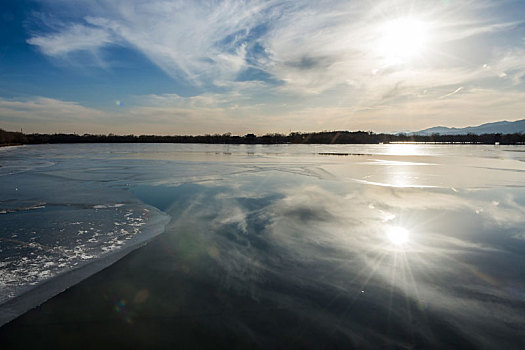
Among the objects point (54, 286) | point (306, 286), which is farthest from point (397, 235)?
point (54, 286)

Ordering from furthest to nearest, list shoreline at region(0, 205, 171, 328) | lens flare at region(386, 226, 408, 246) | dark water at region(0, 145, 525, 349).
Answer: lens flare at region(386, 226, 408, 246) < shoreline at region(0, 205, 171, 328) < dark water at region(0, 145, 525, 349)

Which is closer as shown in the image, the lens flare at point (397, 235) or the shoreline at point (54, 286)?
the shoreline at point (54, 286)

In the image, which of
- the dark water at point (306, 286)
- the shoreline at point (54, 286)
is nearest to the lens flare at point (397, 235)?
the dark water at point (306, 286)

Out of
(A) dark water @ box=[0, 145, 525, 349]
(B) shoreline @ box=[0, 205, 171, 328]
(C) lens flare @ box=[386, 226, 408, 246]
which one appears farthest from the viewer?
(C) lens flare @ box=[386, 226, 408, 246]

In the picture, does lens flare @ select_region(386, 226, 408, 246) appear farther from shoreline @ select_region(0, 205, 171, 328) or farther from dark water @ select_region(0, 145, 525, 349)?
shoreline @ select_region(0, 205, 171, 328)

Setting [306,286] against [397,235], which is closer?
[306,286]

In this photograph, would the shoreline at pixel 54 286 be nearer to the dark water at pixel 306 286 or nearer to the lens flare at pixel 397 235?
the dark water at pixel 306 286

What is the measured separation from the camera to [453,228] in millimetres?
5297

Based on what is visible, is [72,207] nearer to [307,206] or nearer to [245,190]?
[245,190]

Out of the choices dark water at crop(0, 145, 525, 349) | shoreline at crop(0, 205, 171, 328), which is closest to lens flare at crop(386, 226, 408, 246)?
dark water at crop(0, 145, 525, 349)

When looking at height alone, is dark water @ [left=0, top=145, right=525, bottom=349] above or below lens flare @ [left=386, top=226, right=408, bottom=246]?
below

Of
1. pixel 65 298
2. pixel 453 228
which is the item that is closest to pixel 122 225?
pixel 65 298

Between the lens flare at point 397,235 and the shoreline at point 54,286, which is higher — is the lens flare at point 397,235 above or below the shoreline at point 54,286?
above

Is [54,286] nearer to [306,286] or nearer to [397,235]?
[306,286]
